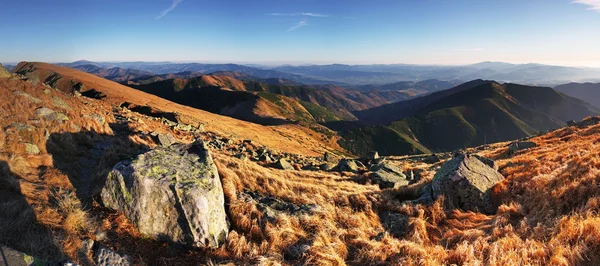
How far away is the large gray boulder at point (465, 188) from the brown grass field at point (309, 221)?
65 centimetres

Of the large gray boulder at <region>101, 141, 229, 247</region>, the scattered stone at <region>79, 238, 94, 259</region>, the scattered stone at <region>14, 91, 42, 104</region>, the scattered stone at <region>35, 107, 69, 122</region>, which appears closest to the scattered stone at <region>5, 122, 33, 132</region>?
the scattered stone at <region>35, 107, 69, 122</region>

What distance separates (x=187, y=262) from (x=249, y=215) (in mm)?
2298

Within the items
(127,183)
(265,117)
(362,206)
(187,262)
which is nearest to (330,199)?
(362,206)

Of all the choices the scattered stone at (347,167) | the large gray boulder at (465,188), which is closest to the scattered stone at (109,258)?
the large gray boulder at (465,188)

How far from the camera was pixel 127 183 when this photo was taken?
772cm

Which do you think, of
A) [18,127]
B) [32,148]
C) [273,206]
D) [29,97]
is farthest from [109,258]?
[29,97]

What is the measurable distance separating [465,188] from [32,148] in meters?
18.2

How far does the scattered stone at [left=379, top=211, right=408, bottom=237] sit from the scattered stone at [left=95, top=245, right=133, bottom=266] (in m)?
8.30

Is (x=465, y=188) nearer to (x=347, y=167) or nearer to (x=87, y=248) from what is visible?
(x=347, y=167)

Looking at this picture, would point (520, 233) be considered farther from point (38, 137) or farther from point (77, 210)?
point (38, 137)

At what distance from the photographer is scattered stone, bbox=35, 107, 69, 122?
13127 millimetres

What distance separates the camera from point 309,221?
9.10 m

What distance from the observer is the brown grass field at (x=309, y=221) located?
652cm

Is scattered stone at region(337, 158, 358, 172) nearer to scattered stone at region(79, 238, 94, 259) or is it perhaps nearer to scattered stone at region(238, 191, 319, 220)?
scattered stone at region(238, 191, 319, 220)
